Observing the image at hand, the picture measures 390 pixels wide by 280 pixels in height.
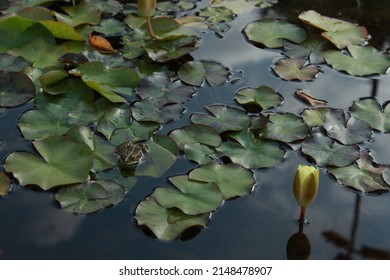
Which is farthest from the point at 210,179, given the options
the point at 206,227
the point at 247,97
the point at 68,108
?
the point at 68,108

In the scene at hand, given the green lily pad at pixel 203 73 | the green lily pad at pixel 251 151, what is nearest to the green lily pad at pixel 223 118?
the green lily pad at pixel 251 151

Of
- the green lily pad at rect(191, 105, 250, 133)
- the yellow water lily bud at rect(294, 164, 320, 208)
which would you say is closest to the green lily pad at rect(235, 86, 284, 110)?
the green lily pad at rect(191, 105, 250, 133)

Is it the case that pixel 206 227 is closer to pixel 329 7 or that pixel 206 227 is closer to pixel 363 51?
pixel 363 51

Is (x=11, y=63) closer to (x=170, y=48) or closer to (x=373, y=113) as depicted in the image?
(x=170, y=48)

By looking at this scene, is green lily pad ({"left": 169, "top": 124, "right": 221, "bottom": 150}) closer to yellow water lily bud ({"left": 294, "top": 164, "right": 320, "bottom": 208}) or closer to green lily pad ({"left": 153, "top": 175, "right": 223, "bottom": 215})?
green lily pad ({"left": 153, "top": 175, "right": 223, "bottom": 215})

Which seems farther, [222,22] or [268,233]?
[222,22]
